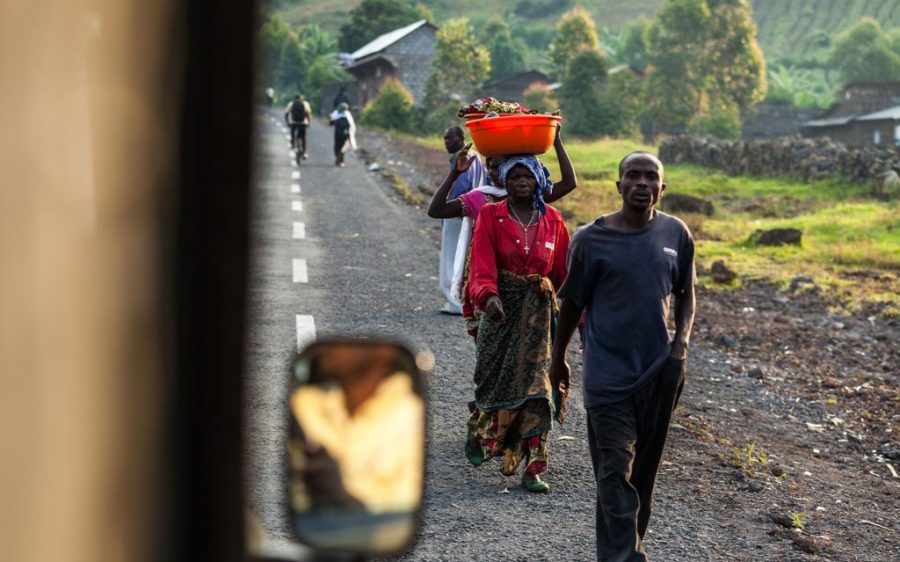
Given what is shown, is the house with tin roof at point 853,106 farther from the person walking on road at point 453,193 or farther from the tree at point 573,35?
the person walking on road at point 453,193

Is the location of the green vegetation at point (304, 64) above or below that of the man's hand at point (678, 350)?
above

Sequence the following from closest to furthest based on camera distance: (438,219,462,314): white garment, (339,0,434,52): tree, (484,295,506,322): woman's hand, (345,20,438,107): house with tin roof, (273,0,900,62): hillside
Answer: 1. (484,295,506,322): woman's hand
2. (438,219,462,314): white garment
3. (345,20,438,107): house with tin roof
4. (339,0,434,52): tree
5. (273,0,900,62): hillside

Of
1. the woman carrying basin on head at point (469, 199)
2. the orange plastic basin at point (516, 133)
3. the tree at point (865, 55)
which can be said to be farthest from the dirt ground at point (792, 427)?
the tree at point (865, 55)

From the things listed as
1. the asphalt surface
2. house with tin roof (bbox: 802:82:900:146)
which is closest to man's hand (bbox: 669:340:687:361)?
the asphalt surface

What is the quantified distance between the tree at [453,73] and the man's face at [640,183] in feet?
158

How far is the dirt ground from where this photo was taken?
6.95 meters

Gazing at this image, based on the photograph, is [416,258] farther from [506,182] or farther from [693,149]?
[693,149]

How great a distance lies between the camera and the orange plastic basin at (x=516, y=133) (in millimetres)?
7044

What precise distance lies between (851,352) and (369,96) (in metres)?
65.4

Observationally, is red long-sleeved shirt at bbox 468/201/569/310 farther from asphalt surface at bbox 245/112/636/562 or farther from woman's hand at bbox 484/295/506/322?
asphalt surface at bbox 245/112/636/562

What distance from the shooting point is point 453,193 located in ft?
35.8

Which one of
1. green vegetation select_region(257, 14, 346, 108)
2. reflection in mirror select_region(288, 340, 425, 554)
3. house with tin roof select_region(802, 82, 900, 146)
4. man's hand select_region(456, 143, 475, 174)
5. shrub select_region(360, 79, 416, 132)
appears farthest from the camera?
green vegetation select_region(257, 14, 346, 108)

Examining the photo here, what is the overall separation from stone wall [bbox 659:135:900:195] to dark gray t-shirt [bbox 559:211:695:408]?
84.3ft

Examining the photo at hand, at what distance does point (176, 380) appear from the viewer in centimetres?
153
